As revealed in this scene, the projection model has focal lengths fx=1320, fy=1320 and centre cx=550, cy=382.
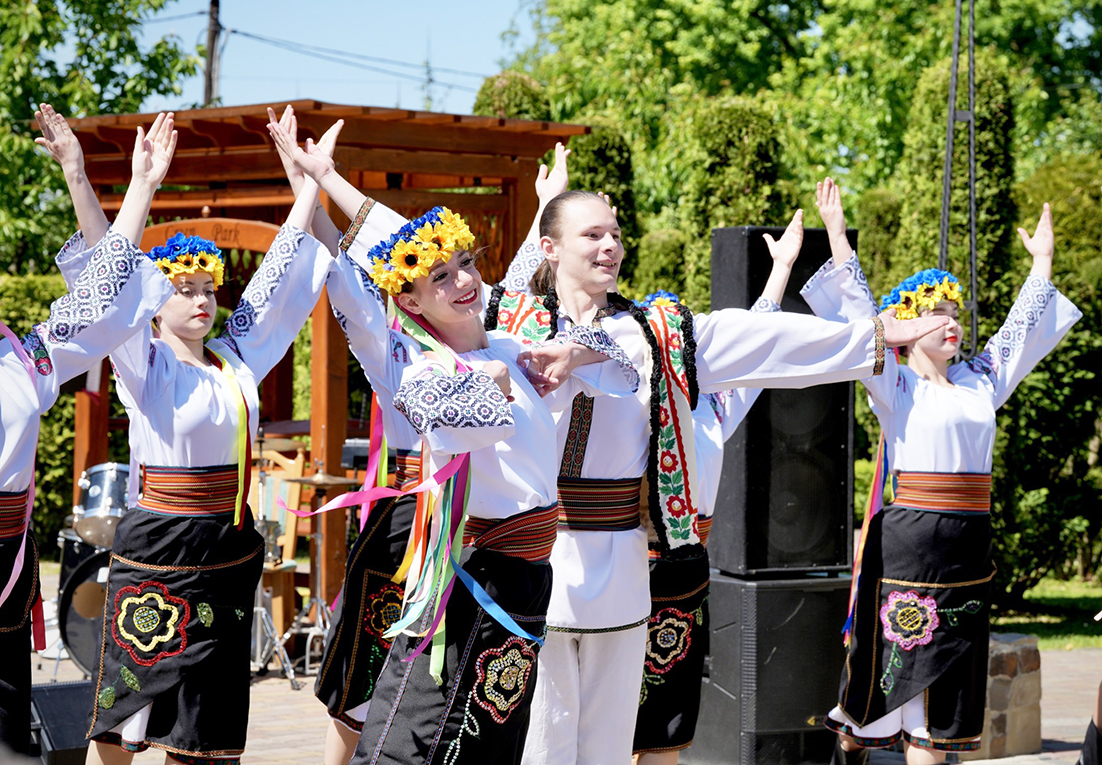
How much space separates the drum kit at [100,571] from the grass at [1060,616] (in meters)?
4.26

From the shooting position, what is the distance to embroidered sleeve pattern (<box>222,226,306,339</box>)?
340 cm

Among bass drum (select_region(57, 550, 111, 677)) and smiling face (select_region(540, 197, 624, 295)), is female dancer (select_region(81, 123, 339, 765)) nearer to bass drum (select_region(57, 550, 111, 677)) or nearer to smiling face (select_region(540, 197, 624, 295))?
smiling face (select_region(540, 197, 624, 295))

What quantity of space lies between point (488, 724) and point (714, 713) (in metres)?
2.41

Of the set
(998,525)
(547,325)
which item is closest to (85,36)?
(998,525)

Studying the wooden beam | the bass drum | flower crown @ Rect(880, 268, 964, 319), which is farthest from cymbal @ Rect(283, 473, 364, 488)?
flower crown @ Rect(880, 268, 964, 319)

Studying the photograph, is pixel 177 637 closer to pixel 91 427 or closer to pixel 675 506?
pixel 675 506

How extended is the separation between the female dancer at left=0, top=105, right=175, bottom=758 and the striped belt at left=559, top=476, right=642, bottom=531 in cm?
108

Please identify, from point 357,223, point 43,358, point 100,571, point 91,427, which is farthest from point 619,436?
point 91,427

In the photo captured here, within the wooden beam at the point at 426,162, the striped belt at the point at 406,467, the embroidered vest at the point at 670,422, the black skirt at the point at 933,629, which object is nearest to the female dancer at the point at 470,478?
the embroidered vest at the point at 670,422

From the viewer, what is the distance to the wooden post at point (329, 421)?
6543 millimetres

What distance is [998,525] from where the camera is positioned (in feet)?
27.0

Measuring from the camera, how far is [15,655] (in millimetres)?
3133

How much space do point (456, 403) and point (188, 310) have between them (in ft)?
4.70

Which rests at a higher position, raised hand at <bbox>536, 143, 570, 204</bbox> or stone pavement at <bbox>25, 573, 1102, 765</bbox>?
raised hand at <bbox>536, 143, 570, 204</bbox>
